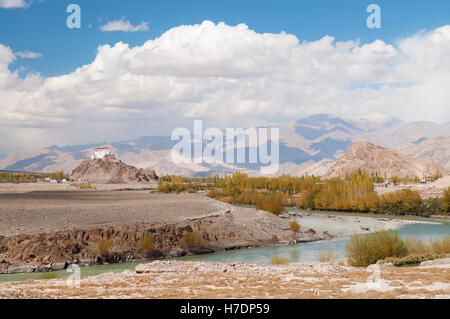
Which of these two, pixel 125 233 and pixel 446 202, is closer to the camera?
pixel 125 233

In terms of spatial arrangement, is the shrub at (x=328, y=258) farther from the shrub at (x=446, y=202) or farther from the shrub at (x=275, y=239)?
the shrub at (x=446, y=202)

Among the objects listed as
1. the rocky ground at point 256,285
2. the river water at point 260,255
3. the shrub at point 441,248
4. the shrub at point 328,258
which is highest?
the rocky ground at point 256,285

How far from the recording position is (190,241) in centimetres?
4519

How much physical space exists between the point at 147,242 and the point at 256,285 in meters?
25.3

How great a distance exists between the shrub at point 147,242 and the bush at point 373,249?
63.9 feet

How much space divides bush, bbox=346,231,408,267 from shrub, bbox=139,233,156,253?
766 inches

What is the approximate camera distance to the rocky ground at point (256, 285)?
52.6 ft

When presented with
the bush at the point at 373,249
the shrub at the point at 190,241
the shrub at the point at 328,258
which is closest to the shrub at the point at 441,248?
the bush at the point at 373,249

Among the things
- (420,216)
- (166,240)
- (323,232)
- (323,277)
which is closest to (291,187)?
(420,216)

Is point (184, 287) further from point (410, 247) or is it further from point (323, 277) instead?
point (410, 247)

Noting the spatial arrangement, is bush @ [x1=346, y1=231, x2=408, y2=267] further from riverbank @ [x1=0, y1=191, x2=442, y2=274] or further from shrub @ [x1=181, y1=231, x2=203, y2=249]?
riverbank @ [x1=0, y1=191, x2=442, y2=274]

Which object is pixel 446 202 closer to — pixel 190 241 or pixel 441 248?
pixel 441 248

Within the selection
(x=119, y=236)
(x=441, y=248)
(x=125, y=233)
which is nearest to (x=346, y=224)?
(x=441, y=248)

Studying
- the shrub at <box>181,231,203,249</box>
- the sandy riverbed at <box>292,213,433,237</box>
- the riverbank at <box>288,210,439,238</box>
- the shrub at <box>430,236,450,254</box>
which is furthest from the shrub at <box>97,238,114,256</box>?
the sandy riverbed at <box>292,213,433,237</box>
